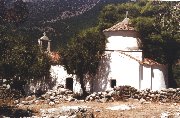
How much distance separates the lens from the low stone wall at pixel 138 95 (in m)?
32.1

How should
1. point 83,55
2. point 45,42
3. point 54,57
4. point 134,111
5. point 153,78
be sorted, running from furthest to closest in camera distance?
1. point 45,42
2. point 54,57
3. point 153,78
4. point 83,55
5. point 134,111

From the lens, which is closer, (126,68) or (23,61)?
(126,68)

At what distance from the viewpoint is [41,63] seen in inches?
1555

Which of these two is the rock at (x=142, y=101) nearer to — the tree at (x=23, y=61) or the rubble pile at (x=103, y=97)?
the rubble pile at (x=103, y=97)

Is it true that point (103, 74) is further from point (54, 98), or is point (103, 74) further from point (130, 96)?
point (54, 98)

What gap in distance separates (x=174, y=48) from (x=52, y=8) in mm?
53266

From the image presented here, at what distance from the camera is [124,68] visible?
36.2 meters

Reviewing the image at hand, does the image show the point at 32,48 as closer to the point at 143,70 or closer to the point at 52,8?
the point at 143,70

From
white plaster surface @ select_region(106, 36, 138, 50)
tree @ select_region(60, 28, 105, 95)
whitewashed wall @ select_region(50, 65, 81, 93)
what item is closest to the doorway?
whitewashed wall @ select_region(50, 65, 81, 93)

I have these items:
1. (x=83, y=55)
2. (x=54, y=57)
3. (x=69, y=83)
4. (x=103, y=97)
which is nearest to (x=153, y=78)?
(x=103, y=97)

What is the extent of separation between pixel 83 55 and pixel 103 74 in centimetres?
327

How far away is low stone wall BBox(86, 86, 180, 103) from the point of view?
105ft

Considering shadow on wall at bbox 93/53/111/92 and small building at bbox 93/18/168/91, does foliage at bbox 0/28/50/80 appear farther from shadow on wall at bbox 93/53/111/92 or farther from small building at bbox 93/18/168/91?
small building at bbox 93/18/168/91

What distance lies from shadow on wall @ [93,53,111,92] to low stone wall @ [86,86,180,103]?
412 cm
